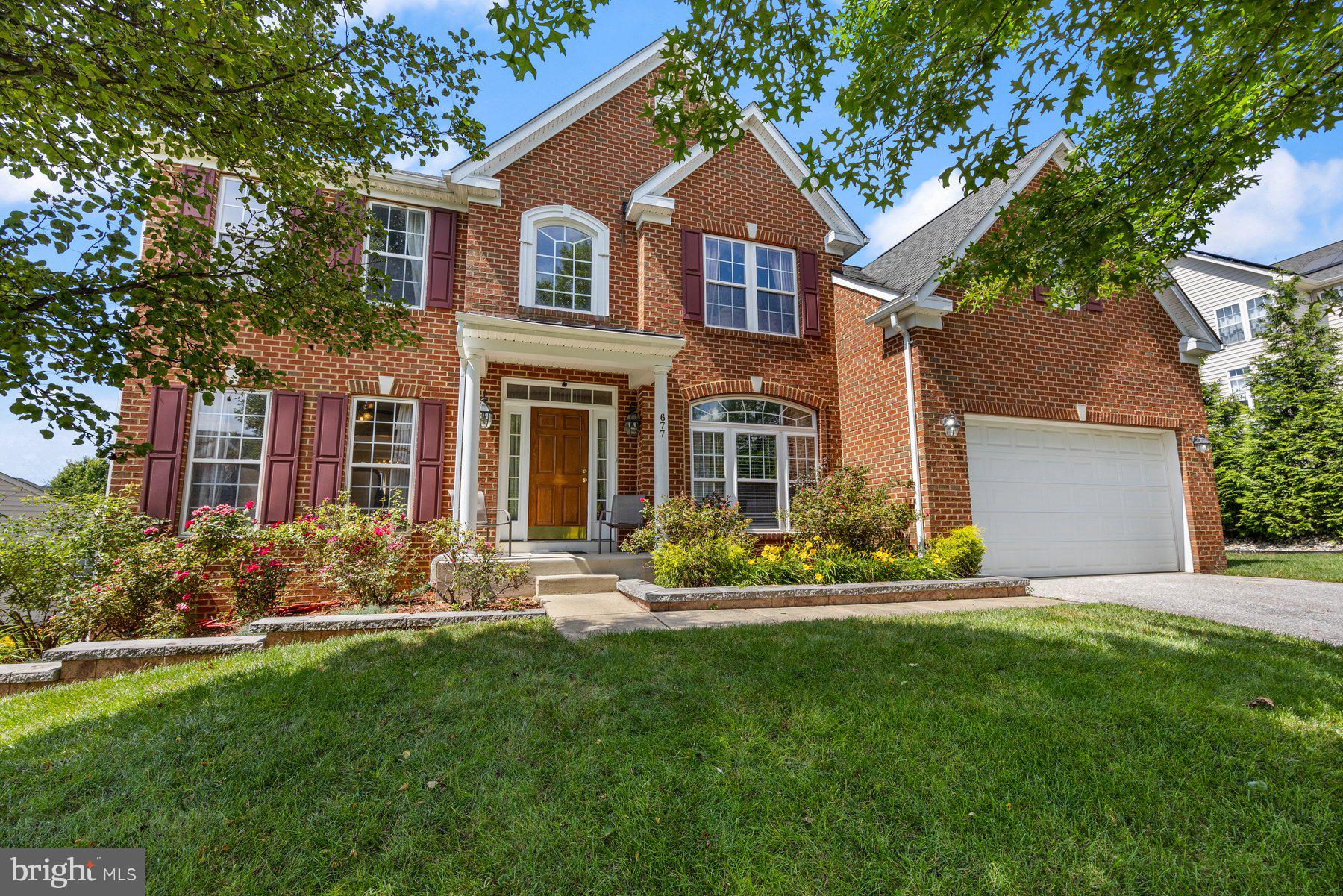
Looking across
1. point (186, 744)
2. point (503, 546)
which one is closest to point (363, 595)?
point (503, 546)

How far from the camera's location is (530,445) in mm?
9281

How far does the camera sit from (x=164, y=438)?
7625 millimetres

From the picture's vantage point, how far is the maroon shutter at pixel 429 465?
8469 mm

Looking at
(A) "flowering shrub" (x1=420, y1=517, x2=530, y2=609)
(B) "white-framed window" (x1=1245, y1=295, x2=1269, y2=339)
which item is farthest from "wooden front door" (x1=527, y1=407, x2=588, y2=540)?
(B) "white-framed window" (x1=1245, y1=295, x2=1269, y2=339)

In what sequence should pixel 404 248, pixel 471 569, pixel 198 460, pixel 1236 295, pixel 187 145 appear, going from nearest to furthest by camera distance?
pixel 187 145 → pixel 471 569 → pixel 198 460 → pixel 404 248 → pixel 1236 295

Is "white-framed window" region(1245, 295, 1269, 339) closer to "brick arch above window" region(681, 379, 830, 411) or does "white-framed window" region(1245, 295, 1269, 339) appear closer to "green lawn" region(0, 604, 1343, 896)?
A: "brick arch above window" region(681, 379, 830, 411)

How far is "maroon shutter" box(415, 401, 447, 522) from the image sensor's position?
8.47m

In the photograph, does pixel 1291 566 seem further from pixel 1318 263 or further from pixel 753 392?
pixel 1318 263

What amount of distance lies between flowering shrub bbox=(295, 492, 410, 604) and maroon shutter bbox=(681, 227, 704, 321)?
548 cm

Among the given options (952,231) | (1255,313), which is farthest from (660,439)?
(1255,313)

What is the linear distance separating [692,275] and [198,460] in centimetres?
767

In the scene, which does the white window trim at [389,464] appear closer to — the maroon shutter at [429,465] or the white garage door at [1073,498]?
the maroon shutter at [429,465]

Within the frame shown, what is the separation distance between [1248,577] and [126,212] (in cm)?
1444

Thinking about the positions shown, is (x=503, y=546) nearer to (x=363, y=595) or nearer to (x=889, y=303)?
(x=363, y=595)
